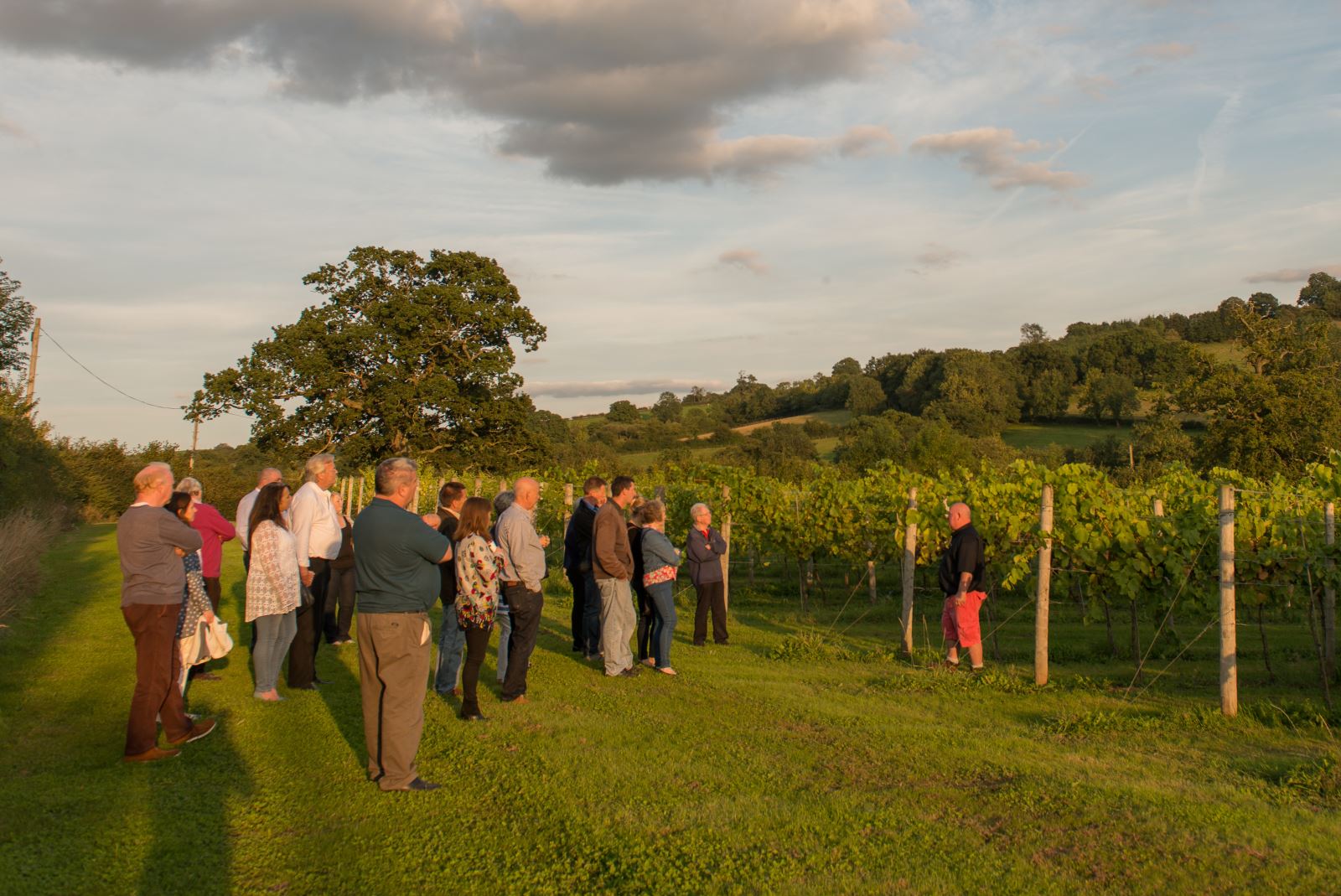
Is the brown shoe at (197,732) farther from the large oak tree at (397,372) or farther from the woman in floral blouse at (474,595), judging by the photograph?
the large oak tree at (397,372)

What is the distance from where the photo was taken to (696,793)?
4938 mm

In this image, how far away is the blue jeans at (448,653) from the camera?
7.29m

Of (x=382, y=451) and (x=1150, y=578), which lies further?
(x=382, y=451)

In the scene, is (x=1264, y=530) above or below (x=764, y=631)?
above

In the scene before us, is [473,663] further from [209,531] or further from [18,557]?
[18,557]

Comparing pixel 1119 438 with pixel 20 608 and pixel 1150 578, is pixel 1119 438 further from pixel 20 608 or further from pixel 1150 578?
pixel 20 608

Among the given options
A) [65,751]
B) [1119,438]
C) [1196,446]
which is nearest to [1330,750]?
[65,751]

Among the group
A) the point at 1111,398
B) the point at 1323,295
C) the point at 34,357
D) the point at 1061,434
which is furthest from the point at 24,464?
the point at 1323,295

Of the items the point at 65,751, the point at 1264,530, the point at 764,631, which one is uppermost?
the point at 1264,530

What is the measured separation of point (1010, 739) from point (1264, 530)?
15.9ft

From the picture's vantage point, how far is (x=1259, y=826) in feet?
14.5

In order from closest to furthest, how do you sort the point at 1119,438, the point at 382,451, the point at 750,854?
the point at 750,854 → the point at 382,451 → the point at 1119,438

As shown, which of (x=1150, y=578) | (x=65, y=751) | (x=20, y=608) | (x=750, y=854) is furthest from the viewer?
(x=20, y=608)

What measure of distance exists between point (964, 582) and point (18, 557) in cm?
1219
